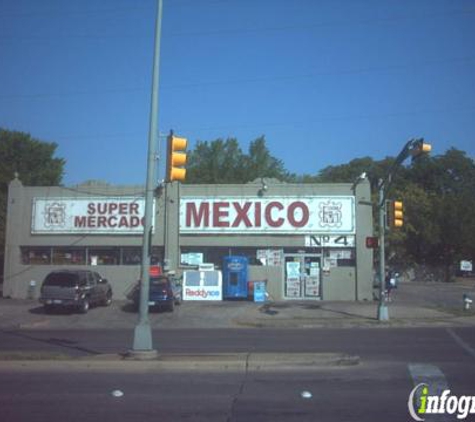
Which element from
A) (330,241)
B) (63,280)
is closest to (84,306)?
(63,280)

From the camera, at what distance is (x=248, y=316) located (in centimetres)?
2797

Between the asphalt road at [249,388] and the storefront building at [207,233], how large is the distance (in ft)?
54.4

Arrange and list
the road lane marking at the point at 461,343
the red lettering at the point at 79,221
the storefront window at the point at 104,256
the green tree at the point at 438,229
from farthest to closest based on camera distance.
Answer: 1. the green tree at the point at 438,229
2. the red lettering at the point at 79,221
3. the storefront window at the point at 104,256
4. the road lane marking at the point at 461,343

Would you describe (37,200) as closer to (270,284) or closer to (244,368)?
(270,284)

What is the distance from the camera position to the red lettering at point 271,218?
3512 centimetres

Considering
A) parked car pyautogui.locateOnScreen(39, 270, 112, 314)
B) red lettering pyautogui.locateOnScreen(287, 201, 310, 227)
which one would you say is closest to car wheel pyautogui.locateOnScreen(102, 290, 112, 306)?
parked car pyautogui.locateOnScreen(39, 270, 112, 314)

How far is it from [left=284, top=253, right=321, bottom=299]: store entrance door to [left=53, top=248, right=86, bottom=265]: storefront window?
11.8 m

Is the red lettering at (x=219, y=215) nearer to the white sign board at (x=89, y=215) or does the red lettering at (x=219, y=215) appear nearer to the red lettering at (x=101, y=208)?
the white sign board at (x=89, y=215)

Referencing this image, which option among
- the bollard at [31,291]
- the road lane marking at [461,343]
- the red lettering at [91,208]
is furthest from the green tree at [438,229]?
the road lane marking at [461,343]

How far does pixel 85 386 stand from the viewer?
11.4 m

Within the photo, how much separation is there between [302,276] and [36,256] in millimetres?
15492

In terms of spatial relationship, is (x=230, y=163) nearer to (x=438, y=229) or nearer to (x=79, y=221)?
(x=438, y=229)

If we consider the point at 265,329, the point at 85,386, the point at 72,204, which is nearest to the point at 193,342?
the point at 265,329

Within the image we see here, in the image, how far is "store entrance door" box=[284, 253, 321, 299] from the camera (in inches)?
1372
